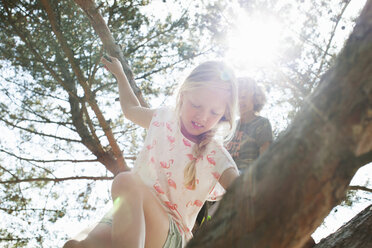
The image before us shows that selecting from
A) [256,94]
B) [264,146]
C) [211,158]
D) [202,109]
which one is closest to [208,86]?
[202,109]

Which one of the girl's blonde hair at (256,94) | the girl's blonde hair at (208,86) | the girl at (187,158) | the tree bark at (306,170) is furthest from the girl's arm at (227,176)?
the girl's blonde hair at (256,94)

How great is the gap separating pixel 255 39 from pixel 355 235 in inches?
83.2

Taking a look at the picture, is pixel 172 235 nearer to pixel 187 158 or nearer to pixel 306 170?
pixel 187 158

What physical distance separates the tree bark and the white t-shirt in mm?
758

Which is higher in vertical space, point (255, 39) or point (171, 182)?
point (255, 39)

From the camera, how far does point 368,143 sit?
0.37 meters

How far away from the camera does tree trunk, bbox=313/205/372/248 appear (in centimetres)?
110

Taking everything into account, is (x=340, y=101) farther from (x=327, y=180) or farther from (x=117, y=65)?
(x=117, y=65)

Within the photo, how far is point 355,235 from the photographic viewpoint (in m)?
1.13

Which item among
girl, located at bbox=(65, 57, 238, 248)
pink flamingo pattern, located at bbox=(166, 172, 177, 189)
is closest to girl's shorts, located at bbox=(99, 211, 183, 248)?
girl, located at bbox=(65, 57, 238, 248)

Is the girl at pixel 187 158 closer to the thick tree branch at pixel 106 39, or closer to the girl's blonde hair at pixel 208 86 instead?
the girl's blonde hair at pixel 208 86

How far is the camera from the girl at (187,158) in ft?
3.59

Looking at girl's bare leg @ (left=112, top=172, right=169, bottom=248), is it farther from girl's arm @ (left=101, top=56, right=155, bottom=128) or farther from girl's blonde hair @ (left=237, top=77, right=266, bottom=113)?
girl's blonde hair @ (left=237, top=77, right=266, bottom=113)

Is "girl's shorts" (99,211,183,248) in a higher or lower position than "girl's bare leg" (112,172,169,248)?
lower
